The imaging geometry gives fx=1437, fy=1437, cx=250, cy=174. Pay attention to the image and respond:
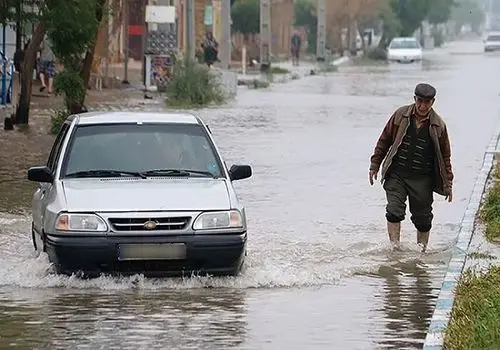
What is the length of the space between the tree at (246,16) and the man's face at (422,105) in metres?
62.8

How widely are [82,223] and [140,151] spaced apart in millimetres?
1528

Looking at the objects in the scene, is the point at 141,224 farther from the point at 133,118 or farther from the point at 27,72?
the point at 27,72

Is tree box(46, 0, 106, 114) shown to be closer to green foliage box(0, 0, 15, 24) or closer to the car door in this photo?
green foliage box(0, 0, 15, 24)

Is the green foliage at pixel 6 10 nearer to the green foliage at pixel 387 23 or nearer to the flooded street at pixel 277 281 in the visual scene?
the flooded street at pixel 277 281

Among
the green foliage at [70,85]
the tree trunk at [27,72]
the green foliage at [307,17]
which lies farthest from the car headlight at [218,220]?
the green foliage at [307,17]

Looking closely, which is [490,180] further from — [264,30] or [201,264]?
[264,30]

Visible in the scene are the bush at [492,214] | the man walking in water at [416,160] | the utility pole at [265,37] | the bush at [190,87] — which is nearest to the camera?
the man walking in water at [416,160]

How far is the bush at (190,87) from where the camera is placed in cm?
3684

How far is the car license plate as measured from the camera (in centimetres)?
1120

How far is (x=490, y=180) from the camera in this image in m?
19.4

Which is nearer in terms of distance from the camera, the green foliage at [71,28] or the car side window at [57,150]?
the car side window at [57,150]

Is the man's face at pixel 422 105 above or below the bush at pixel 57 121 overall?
above

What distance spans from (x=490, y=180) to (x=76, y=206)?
366 inches

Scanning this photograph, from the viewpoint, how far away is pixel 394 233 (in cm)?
1402
